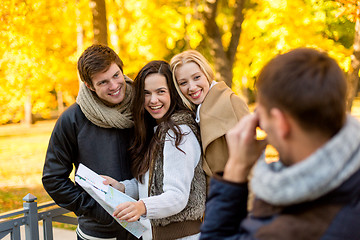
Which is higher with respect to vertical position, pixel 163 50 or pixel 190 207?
pixel 163 50

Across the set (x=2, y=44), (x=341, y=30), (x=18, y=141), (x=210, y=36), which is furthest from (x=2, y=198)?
(x=18, y=141)

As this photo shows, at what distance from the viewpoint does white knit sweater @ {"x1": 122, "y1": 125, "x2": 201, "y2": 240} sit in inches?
82.7

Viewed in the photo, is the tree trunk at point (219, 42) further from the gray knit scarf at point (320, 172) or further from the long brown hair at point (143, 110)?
the gray knit scarf at point (320, 172)

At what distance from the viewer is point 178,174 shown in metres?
2.14

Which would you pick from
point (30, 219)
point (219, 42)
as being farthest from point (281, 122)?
point (219, 42)

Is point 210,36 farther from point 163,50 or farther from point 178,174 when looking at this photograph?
point 163,50

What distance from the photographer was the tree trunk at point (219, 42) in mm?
7238

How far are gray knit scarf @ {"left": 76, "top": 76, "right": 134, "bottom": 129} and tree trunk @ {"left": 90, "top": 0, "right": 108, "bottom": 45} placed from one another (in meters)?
3.75

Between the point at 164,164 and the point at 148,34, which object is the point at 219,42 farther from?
the point at 164,164

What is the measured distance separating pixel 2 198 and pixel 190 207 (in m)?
8.65

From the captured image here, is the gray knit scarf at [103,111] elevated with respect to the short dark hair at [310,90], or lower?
lower

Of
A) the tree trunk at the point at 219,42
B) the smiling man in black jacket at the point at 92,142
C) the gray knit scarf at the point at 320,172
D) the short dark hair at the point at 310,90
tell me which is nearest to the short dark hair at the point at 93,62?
the smiling man in black jacket at the point at 92,142

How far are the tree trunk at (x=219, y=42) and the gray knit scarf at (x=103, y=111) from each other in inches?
184

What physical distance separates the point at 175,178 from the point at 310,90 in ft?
4.22
